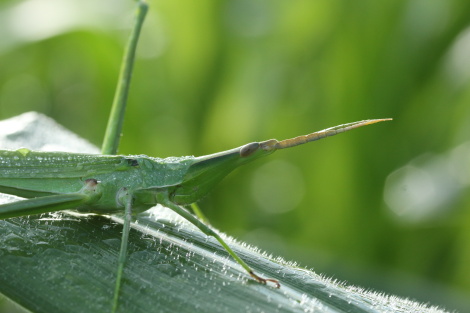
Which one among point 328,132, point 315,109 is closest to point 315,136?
point 328,132

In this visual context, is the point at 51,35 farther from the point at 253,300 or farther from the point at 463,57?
the point at 253,300

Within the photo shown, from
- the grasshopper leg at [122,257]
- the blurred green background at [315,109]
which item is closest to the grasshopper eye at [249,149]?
the grasshopper leg at [122,257]

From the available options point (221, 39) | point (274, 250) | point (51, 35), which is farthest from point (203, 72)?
point (274, 250)

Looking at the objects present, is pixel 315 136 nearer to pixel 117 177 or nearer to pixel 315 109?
Result: pixel 117 177

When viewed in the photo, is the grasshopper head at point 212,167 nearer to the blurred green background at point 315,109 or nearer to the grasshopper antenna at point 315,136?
the grasshopper antenna at point 315,136

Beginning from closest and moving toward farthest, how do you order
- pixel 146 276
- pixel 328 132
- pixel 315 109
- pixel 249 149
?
pixel 146 276
pixel 328 132
pixel 249 149
pixel 315 109

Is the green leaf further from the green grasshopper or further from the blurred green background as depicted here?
the blurred green background
